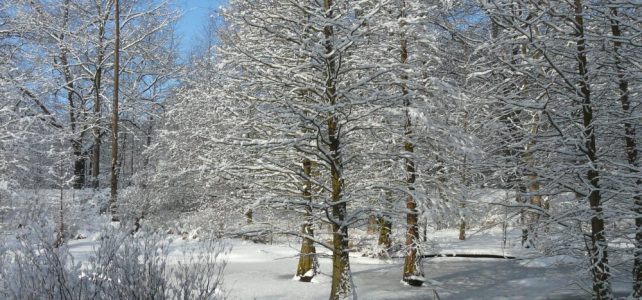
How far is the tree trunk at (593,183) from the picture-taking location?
5664 mm

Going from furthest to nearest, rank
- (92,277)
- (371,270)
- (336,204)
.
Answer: (371,270) → (336,204) → (92,277)

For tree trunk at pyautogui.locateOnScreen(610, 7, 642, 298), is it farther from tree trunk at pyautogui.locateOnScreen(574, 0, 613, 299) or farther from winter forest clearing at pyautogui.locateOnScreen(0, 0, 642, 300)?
tree trunk at pyautogui.locateOnScreen(574, 0, 613, 299)

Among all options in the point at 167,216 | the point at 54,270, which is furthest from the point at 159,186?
the point at 54,270

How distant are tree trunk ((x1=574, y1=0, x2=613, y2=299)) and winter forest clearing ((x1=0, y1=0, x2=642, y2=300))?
0.04 metres

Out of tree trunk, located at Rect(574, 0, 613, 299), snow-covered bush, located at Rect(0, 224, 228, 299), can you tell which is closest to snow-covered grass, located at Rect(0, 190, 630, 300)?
tree trunk, located at Rect(574, 0, 613, 299)

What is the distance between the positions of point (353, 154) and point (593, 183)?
3.16 meters

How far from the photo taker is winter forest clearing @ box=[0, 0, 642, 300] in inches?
217

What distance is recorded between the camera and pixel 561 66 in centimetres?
618

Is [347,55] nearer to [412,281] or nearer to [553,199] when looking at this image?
[553,199]

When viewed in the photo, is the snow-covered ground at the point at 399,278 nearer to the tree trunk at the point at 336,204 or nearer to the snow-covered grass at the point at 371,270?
the snow-covered grass at the point at 371,270

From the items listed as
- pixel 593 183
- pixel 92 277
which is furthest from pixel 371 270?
pixel 92 277

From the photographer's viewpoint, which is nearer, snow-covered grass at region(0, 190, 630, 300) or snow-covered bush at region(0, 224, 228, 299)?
snow-covered bush at region(0, 224, 228, 299)

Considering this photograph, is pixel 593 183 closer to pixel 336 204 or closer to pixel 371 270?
pixel 336 204

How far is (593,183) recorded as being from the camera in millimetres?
6004
